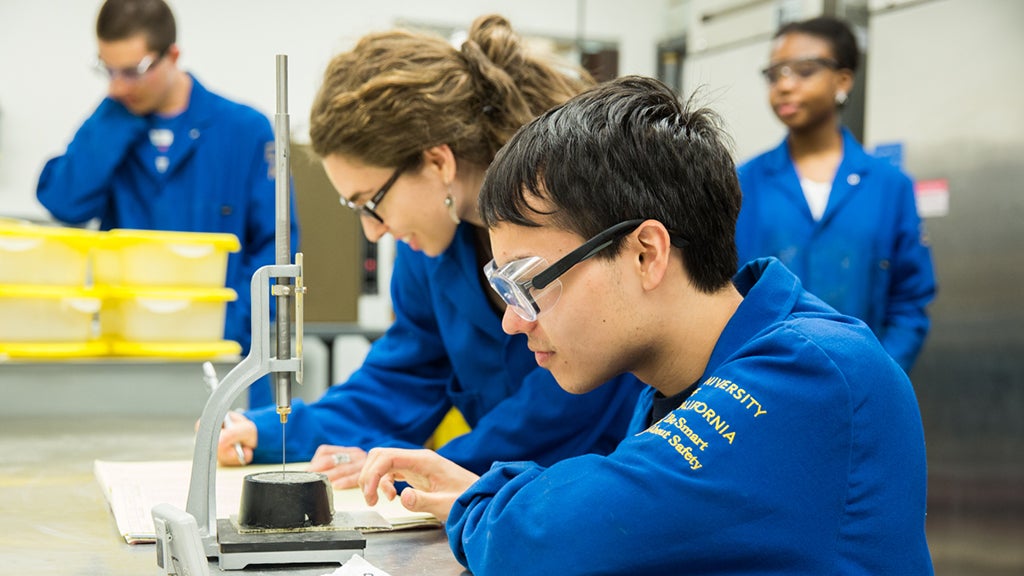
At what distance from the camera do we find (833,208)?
300 centimetres

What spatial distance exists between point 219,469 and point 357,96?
0.63 m

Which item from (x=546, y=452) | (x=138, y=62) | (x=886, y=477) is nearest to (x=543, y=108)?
(x=546, y=452)

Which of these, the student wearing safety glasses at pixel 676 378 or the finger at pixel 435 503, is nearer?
the student wearing safety glasses at pixel 676 378

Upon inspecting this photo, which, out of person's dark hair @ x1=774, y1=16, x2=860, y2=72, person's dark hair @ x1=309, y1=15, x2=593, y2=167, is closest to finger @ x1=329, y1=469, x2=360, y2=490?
person's dark hair @ x1=309, y1=15, x2=593, y2=167

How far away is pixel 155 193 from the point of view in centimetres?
305

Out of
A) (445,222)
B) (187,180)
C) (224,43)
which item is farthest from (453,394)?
(224,43)

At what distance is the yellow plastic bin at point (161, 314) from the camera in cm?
252

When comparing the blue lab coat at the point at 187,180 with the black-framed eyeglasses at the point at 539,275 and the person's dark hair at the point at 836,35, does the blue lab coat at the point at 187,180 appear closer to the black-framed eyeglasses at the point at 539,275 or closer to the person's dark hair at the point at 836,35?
the person's dark hair at the point at 836,35

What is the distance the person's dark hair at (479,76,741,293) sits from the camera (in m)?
1.09

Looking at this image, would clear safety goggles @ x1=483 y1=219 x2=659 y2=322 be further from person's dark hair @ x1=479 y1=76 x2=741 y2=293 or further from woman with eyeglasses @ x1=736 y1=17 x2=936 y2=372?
woman with eyeglasses @ x1=736 y1=17 x2=936 y2=372

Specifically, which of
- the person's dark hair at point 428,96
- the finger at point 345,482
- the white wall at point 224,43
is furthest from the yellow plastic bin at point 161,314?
the white wall at point 224,43

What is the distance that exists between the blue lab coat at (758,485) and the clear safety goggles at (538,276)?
17cm

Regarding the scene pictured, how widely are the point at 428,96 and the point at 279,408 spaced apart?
2.05 feet

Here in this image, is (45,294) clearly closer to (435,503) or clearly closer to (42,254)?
(42,254)
